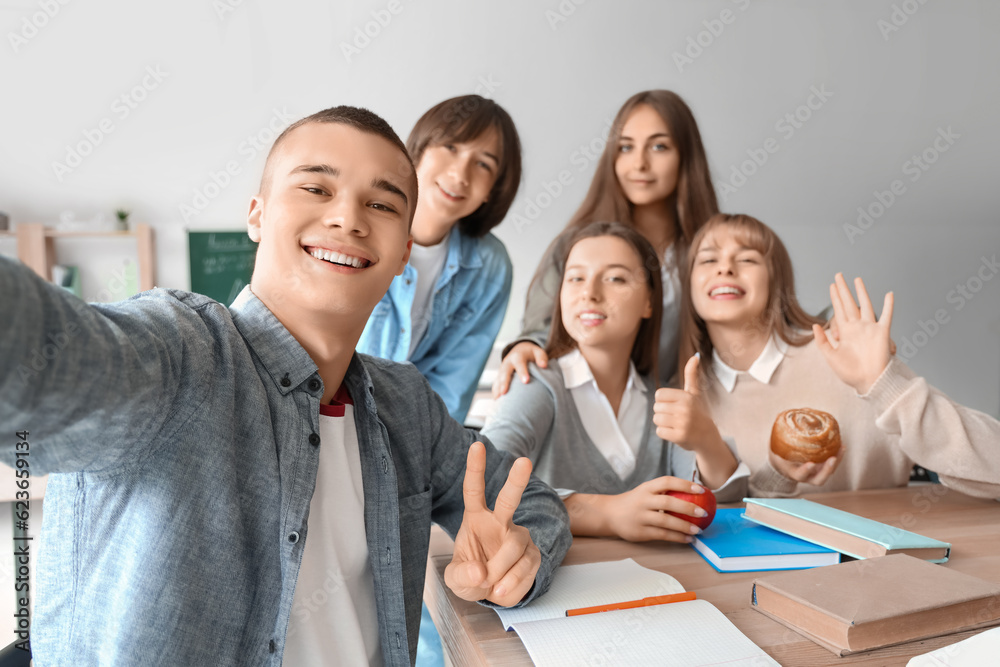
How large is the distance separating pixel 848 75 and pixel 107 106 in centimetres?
421

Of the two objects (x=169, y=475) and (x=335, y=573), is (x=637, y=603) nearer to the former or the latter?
(x=335, y=573)

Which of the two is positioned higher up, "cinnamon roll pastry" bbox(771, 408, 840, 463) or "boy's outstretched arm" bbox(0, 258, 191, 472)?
"boy's outstretched arm" bbox(0, 258, 191, 472)

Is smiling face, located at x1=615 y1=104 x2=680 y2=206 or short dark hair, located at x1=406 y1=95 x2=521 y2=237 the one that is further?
smiling face, located at x1=615 y1=104 x2=680 y2=206

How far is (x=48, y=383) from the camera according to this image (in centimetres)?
47

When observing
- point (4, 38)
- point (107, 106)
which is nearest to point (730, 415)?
point (107, 106)

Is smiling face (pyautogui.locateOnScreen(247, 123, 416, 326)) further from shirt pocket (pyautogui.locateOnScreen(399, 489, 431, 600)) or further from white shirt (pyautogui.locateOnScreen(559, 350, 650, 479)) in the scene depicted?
white shirt (pyautogui.locateOnScreen(559, 350, 650, 479))

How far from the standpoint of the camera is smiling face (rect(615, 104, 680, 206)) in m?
1.99

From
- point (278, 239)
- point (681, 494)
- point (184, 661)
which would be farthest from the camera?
point (681, 494)

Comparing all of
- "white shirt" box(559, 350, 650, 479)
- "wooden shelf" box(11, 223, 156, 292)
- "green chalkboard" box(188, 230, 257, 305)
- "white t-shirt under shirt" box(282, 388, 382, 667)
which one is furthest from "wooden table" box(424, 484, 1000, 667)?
"wooden shelf" box(11, 223, 156, 292)

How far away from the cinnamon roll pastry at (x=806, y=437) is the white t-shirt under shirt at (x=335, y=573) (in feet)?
2.87

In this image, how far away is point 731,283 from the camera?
5.04 feet

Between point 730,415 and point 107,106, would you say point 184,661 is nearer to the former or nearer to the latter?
point 730,415

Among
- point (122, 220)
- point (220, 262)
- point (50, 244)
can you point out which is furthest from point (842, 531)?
point (50, 244)

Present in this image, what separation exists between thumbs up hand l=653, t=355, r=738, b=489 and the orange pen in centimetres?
44
